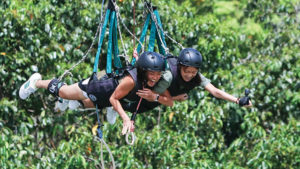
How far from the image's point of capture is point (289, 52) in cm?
867

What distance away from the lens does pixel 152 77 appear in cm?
521

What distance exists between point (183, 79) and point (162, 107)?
2.88m

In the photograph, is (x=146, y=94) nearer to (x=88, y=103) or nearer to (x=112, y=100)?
(x=112, y=100)

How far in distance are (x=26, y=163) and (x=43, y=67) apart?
1162mm

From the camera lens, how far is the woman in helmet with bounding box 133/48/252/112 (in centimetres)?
534

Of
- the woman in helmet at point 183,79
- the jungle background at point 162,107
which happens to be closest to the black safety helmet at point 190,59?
the woman in helmet at point 183,79

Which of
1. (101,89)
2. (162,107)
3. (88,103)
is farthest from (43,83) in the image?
(162,107)

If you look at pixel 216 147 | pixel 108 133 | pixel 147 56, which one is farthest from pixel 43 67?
pixel 147 56

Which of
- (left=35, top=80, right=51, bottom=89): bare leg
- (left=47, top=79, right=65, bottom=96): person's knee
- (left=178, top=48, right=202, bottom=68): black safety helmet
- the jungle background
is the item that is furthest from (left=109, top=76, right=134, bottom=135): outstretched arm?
the jungle background

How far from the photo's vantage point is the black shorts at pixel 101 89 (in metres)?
5.55

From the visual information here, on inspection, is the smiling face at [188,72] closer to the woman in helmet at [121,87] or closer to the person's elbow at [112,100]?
the woman in helmet at [121,87]

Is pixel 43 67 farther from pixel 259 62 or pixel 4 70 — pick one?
pixel 259 62

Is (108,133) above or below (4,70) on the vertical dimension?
below

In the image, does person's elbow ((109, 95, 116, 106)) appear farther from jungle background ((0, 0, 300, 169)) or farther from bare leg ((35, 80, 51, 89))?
jungle background ((0, 0, 300, 169))
